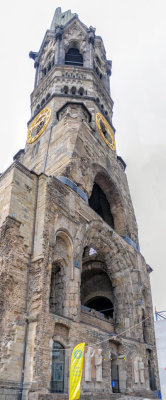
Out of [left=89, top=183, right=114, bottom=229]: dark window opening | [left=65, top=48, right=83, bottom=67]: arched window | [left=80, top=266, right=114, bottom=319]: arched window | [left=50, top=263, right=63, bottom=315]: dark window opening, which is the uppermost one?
[left=65, top=48, right=83, bottom=67]: arched window

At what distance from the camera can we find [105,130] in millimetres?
28625

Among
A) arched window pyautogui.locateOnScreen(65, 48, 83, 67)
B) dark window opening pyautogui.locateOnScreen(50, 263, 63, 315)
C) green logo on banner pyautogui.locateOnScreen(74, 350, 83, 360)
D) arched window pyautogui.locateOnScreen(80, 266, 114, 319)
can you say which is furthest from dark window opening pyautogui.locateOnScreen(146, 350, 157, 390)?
arched window pyautogui.locateOnScreen(65, 48, 83, 67)

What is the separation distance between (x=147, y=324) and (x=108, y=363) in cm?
640

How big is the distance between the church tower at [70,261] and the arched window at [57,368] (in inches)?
1.5

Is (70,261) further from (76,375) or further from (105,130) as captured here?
(105,130)

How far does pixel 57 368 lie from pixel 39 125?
19.8 metres

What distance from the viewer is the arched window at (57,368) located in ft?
41.5

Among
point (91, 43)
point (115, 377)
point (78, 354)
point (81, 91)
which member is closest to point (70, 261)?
point (78, 354)

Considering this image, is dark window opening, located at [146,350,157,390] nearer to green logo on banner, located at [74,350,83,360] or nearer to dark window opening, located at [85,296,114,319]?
dark window opening, located at [85,296,114,319]

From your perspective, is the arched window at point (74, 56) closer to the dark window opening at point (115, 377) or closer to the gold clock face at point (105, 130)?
the gold clock face at point (105, 130)

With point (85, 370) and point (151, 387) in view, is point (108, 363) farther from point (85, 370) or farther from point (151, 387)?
point (151, 387)

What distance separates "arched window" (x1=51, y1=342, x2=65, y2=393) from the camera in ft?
41.5

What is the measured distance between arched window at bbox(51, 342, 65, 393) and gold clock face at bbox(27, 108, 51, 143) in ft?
56.4

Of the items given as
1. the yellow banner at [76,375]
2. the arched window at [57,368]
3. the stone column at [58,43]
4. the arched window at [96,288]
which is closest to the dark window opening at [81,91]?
the stone column at [58,43]
